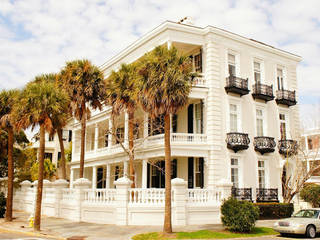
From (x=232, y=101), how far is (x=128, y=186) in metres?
10.6

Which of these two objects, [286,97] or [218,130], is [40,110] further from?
[286,97]

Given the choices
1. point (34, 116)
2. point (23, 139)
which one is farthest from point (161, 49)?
point (23, 139)

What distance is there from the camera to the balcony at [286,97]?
2788 centimetres

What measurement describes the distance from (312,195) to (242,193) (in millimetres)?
5881

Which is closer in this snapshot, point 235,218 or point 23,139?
point 235,218

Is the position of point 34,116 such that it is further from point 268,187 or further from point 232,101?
point 268,187

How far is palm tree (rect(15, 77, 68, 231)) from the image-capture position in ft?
58.5

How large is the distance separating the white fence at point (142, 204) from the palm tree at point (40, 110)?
12.5 ft

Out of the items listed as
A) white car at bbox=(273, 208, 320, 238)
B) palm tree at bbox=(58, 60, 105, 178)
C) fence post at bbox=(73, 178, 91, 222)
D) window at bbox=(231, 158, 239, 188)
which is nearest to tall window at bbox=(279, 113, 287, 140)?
window at bbox=(231, 158, 239, 188)

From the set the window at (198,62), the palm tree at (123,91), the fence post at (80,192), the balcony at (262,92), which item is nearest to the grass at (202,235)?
the fence post at (80,192)

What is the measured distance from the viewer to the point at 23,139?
3522 cm

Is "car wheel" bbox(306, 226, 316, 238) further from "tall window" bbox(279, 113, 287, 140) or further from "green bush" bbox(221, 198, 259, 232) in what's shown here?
"tall window" bbox(279, 113, 287, 140)

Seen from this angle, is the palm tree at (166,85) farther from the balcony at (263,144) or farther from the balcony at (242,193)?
the balcony at (263,144)

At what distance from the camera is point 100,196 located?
68.0ft
